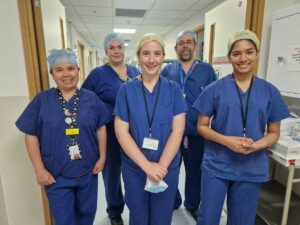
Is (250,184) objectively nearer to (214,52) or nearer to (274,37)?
(274,37)

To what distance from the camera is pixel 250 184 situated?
1.26 meters

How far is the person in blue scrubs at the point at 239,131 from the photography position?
3.92 ft

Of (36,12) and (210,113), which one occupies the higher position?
(36,12)

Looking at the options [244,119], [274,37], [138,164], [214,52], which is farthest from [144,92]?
[214,52]

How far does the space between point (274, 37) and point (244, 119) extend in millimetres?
827

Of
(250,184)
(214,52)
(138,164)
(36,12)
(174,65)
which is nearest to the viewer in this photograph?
(138,164)

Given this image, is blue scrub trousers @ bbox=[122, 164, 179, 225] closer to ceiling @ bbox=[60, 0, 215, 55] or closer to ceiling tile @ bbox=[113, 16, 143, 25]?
ceiling @ bbox=[60, 0, 215, 55]

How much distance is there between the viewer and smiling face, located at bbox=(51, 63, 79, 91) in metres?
1.20

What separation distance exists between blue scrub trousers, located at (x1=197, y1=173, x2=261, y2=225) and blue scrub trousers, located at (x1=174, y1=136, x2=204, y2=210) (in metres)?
0.43

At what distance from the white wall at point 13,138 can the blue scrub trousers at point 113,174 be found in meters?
0.49

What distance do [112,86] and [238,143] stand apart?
2.98 feet

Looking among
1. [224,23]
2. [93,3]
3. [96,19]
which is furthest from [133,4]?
[224,23]

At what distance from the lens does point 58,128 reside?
1.16 meters

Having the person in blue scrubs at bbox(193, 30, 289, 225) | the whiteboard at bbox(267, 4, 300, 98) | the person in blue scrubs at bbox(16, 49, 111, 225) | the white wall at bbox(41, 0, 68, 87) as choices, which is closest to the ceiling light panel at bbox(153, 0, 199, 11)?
the white wall at bbox(41, 0, 68, 87)
